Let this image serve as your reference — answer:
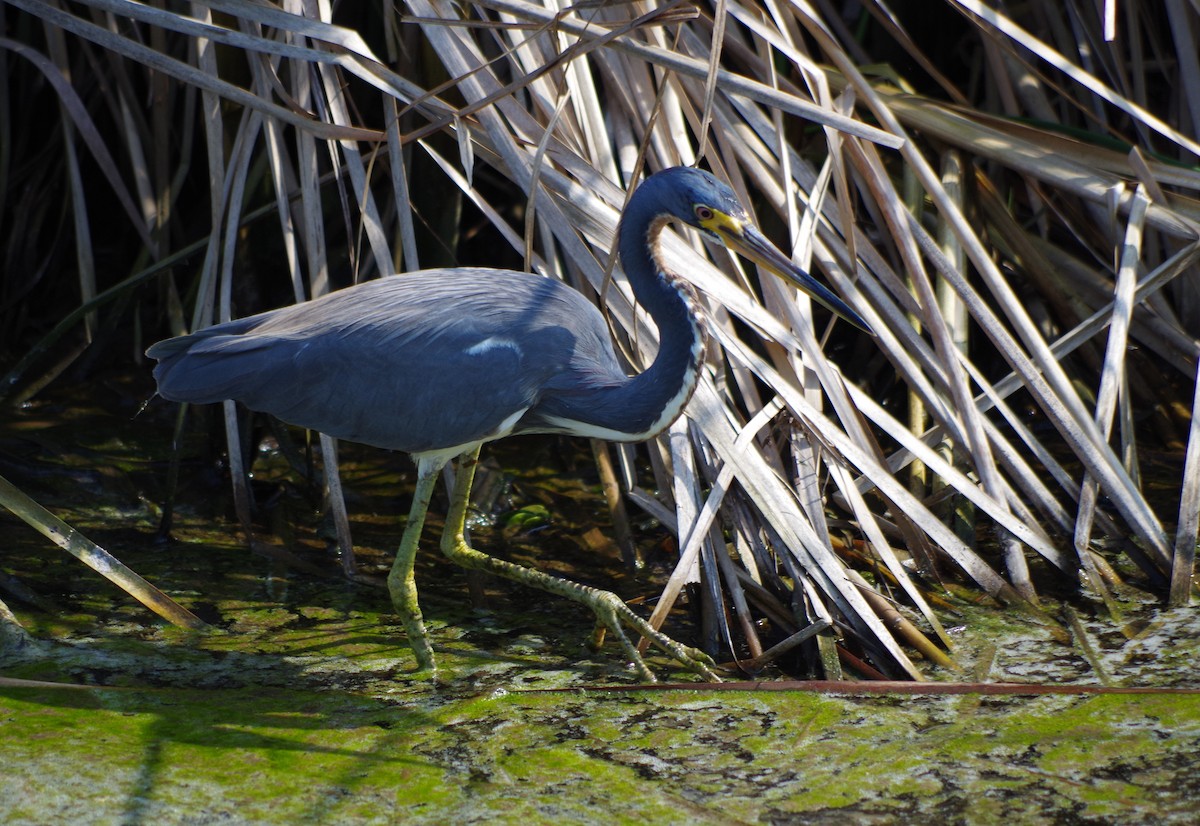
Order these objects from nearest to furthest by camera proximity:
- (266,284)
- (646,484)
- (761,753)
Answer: (761,753) < (646,484) < (266,284)

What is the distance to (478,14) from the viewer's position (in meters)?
3.47

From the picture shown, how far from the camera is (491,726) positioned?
268 cm

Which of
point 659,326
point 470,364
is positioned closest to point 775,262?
point 659,326

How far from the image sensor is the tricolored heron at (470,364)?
2871mm

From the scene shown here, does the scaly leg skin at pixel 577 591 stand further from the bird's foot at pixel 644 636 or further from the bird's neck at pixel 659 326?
the bird's neck at pixel 659 326

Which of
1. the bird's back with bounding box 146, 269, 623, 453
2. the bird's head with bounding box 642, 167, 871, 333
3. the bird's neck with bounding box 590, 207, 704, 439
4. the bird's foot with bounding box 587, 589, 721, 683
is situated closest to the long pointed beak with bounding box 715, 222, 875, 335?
the bird's head with bounding box 642, 167, 871, 333

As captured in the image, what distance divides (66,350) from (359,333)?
2.11 meters

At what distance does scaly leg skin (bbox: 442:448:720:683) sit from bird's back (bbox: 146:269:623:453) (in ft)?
1.20

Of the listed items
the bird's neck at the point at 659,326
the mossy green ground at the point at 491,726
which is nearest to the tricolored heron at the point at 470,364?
the bird's neck at the point at 659,326

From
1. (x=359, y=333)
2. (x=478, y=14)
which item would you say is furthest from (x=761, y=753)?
(x=478, y=14)

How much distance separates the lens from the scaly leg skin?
9.43 feet

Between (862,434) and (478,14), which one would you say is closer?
(862,434)

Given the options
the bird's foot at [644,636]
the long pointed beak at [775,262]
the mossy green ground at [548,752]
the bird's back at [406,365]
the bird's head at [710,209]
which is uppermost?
the bird's head at [710,209]

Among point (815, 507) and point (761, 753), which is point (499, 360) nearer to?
point (815, 507)
